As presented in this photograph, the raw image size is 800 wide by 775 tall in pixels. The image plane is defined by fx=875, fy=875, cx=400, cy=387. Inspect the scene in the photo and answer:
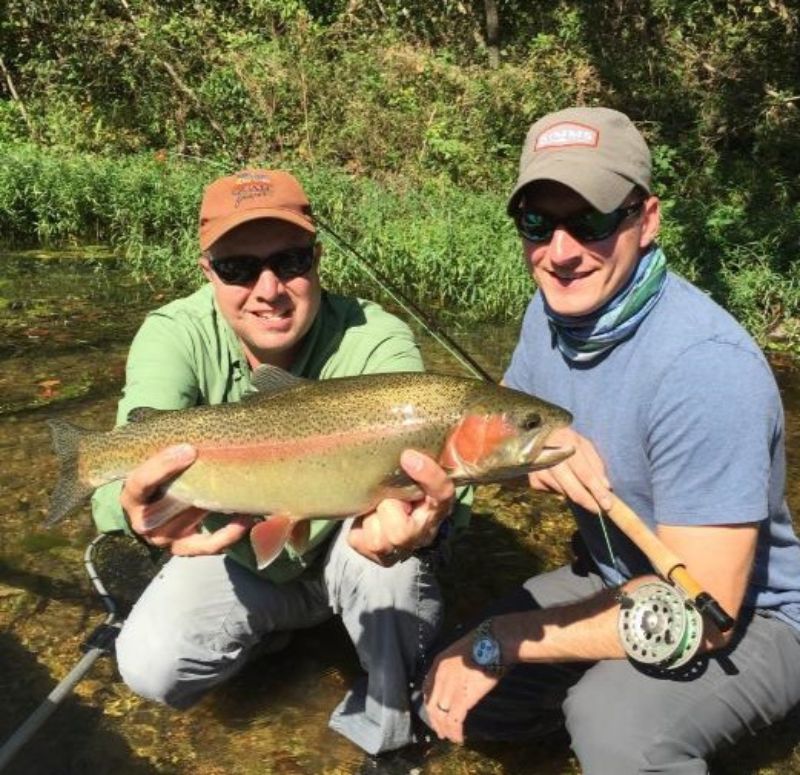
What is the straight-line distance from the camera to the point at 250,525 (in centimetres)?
270

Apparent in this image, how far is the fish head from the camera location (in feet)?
7.57

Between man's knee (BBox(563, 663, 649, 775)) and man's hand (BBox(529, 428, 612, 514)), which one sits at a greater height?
man's hand (BBox(529, 428, 612, 514))

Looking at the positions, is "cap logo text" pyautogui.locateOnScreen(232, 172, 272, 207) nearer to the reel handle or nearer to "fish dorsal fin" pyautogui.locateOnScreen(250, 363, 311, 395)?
"fish dorsal fin" pyautogui.locateOnScreen(250, 363, 311, 395)

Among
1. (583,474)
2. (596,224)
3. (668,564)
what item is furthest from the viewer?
(596,224)

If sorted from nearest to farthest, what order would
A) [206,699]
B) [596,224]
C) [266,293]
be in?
[596,224]
[266,293]
[206,699]

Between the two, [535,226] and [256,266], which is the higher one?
[535,226]

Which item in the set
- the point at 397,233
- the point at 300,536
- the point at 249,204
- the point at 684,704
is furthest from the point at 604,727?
the point at 397,233

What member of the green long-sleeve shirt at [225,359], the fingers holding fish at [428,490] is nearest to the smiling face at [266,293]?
the green long-sleeve shirt at [225,359]

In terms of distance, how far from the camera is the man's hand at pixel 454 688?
2.76m

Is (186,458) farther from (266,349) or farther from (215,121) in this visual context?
(215,121)

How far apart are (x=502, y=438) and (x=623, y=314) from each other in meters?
0.51

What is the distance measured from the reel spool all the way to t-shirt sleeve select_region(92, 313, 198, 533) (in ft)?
5.09

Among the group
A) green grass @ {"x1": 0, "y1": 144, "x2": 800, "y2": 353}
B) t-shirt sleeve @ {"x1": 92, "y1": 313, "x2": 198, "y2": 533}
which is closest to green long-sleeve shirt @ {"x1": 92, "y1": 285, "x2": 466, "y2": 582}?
t-shirt sleeve @ {"x1": 92, "y1": 313, "x2": 198, "y2": 533}

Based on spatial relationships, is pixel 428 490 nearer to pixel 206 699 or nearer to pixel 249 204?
pixel 249 204
